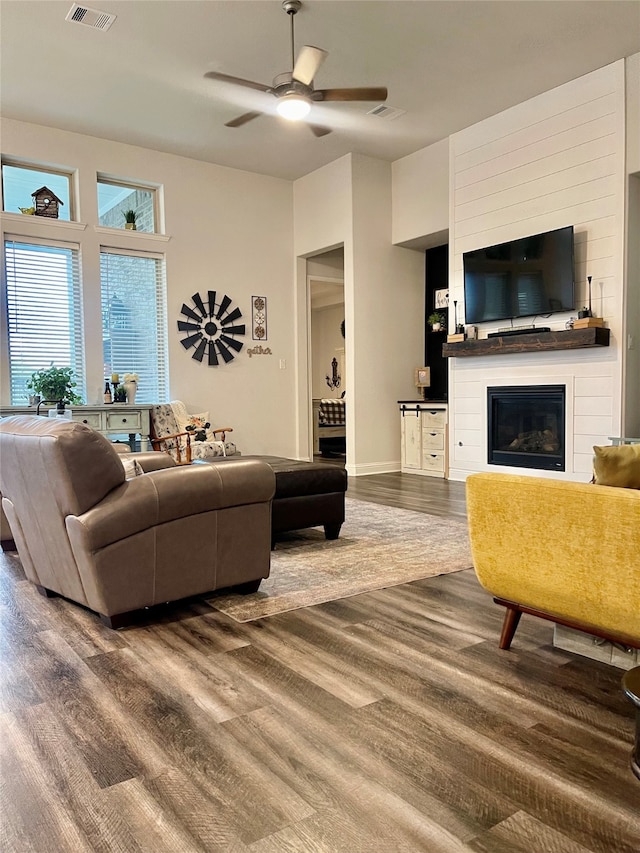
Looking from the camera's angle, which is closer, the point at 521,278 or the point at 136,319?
the point at 521,278

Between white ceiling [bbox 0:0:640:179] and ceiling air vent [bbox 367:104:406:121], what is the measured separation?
6 centimetres

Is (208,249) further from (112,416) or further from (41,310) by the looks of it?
(112,416)

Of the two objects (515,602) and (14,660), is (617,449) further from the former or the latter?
(14,660)

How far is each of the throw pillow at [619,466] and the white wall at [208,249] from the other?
18.3ft

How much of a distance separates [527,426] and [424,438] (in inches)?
58.9

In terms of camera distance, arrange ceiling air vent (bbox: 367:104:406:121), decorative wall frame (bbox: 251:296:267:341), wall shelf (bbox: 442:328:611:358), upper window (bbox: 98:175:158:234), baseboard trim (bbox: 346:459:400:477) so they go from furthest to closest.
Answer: decorative wall frame (bbox: 251:296:267:341) < baseboard trim (bbox: 346:459:400:477) < upper window (bbox: 98:175:158:234) < ceiling air vent (bbox: 367:104:406:121) < wall shelf (bbox: 442:328:611:358)

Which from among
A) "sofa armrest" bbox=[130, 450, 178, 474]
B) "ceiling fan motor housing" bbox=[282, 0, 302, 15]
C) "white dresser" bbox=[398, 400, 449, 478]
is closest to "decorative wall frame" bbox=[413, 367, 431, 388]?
"white dresser" bbox=[398, 400, 449, 478]

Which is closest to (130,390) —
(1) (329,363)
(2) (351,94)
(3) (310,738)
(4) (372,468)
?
(4) (372,468)

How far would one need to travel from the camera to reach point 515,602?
2.16 metres

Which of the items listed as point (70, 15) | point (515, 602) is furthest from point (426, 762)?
point (70, 15)

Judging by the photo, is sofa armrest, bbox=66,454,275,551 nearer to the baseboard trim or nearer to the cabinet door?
the baseboard trim

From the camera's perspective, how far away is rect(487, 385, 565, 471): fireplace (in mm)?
5660

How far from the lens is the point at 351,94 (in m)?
4.29

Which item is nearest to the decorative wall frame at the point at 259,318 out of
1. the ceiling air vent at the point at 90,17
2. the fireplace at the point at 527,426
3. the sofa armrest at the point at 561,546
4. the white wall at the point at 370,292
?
the white wall at the point at 370,292
